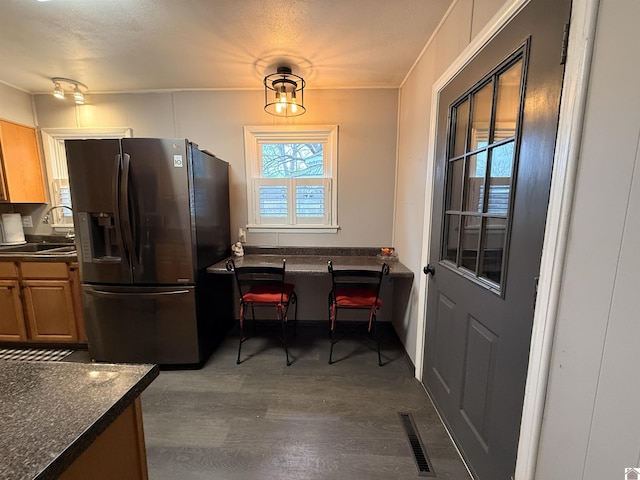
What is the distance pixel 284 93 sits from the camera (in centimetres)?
238

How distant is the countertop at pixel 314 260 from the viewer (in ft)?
7.65

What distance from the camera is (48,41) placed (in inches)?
75.5

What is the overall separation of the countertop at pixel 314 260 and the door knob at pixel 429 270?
0.35 m

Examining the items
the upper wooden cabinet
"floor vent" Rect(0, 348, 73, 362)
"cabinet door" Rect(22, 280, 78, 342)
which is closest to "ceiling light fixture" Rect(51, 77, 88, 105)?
the upper wooden cabinet

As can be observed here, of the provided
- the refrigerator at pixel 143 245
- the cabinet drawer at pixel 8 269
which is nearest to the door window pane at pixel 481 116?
the refrigerator at pixel 143 245

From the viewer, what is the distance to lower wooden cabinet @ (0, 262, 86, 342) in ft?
7.87

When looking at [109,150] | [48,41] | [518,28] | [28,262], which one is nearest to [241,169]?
[109,150]

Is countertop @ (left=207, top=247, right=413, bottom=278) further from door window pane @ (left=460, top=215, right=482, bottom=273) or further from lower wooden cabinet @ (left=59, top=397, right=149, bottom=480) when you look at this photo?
lower wooden cabinet @ (left=59, top=397, right=149, bottom=480)

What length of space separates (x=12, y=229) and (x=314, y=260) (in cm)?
324

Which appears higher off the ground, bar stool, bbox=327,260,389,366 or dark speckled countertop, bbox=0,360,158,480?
dark speckled countertop, bbox=0,360,158,480

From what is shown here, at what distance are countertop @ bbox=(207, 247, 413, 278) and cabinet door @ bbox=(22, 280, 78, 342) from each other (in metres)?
1.40

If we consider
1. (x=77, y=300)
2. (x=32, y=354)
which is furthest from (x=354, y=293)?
(x=32, y=354)

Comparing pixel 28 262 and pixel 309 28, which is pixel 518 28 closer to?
pixel 309 28

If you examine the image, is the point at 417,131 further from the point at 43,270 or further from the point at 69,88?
the point at 43,270
